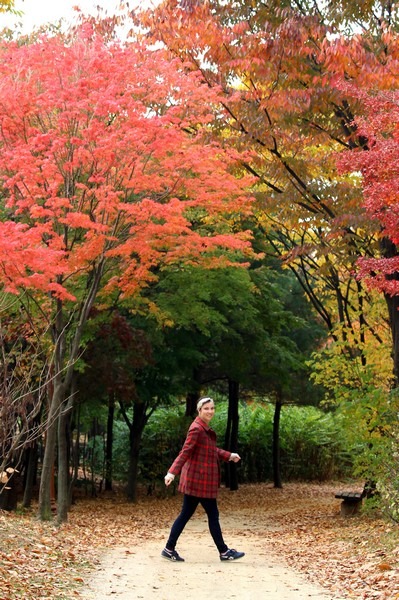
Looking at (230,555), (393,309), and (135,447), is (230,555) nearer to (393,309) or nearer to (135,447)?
(393,309)

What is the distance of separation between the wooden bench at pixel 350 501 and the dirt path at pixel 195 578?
17.3 ft

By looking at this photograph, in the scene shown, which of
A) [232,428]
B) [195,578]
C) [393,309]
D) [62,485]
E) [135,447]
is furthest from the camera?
[232,428]

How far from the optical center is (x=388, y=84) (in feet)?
33.7

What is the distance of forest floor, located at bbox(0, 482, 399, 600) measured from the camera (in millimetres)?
6629

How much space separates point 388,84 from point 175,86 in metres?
3.47

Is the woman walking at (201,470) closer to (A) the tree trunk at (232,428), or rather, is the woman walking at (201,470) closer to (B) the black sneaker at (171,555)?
(B) the black sneaker at (171,555)

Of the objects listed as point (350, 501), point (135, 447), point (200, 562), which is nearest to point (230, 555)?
point (200, 562)

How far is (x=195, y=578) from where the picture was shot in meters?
7.35

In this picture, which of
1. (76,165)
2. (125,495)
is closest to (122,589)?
(76,165)

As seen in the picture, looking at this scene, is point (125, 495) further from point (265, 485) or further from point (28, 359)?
point (28, 359)

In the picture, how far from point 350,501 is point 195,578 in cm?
825

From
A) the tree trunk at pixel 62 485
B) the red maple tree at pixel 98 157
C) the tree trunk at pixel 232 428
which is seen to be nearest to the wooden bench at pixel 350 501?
the tree trunk at pixel 62 485

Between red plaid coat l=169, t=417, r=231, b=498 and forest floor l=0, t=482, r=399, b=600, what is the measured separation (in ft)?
2.48

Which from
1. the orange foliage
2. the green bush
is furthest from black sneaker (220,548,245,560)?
the green bush
